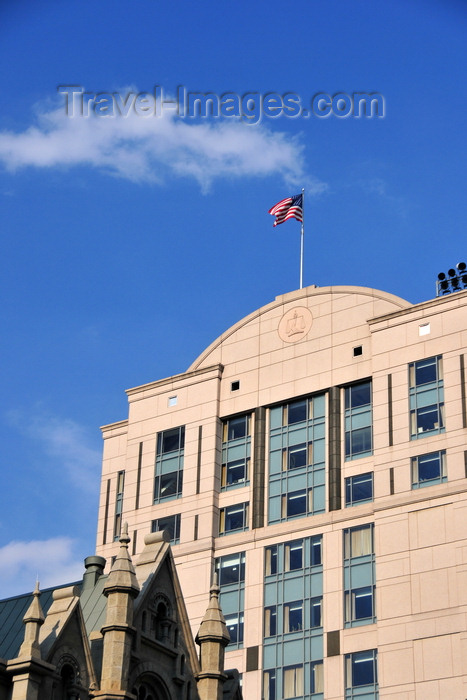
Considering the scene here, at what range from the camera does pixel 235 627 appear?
3615 inches

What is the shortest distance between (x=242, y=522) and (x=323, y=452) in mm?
7428

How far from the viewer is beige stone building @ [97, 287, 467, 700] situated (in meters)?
85.5

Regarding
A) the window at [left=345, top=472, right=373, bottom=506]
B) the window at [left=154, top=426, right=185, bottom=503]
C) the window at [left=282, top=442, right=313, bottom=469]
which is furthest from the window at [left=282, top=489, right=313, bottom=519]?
the window at [left=154, top=426, right=185, bottom=503]

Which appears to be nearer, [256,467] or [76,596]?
[76,596]

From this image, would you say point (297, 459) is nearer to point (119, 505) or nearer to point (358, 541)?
point (358, 541)

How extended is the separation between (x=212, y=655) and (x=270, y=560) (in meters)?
36.0

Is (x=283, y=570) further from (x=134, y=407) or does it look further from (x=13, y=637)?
(x=13, y=637)

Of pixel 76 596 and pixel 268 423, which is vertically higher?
pixel 268 423

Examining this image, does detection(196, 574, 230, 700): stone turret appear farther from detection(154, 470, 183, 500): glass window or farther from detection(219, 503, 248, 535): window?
detection(154, 470, 183, 500): glass window

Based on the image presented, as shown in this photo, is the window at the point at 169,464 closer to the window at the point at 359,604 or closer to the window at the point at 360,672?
the window at the point at 359,604

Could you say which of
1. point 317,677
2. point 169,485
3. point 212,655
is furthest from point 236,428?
point 212,655

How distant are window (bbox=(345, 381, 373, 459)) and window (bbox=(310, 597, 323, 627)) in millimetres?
10032

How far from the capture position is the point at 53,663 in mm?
50031

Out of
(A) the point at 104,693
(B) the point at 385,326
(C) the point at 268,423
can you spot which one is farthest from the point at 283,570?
(A) the point at 104,693
